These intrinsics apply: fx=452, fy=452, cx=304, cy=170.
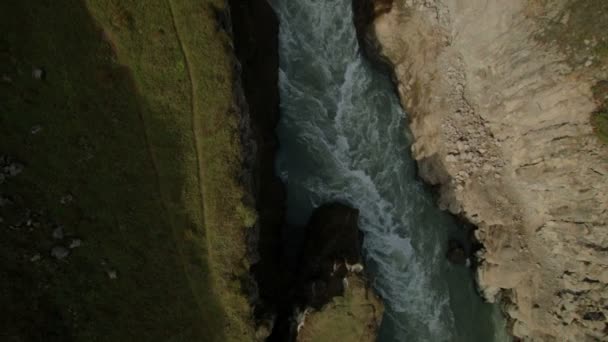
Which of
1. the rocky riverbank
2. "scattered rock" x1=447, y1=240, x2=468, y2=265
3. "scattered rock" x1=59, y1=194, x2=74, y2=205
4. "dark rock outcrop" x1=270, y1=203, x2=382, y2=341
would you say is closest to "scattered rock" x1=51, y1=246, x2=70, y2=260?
"scattered rock" x1=59, y1=194, x2=74, y2=205

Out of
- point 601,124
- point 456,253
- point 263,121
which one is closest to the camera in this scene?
point 601,124

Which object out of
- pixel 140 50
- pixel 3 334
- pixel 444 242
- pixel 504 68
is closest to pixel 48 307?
pixel 3 334

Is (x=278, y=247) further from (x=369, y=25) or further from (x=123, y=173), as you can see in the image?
(x=369, y=25)

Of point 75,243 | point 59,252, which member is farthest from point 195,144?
point 59,252

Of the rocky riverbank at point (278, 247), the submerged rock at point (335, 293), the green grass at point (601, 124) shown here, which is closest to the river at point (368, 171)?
the rocky riverbank at point (278, 247)

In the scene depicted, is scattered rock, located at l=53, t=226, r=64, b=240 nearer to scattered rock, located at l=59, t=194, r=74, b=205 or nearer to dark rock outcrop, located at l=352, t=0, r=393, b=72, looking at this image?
scattered rock, located at l=59, t=194, r=74, b=205

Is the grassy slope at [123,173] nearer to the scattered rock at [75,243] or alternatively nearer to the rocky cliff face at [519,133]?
the scattered rock at [75,243]
